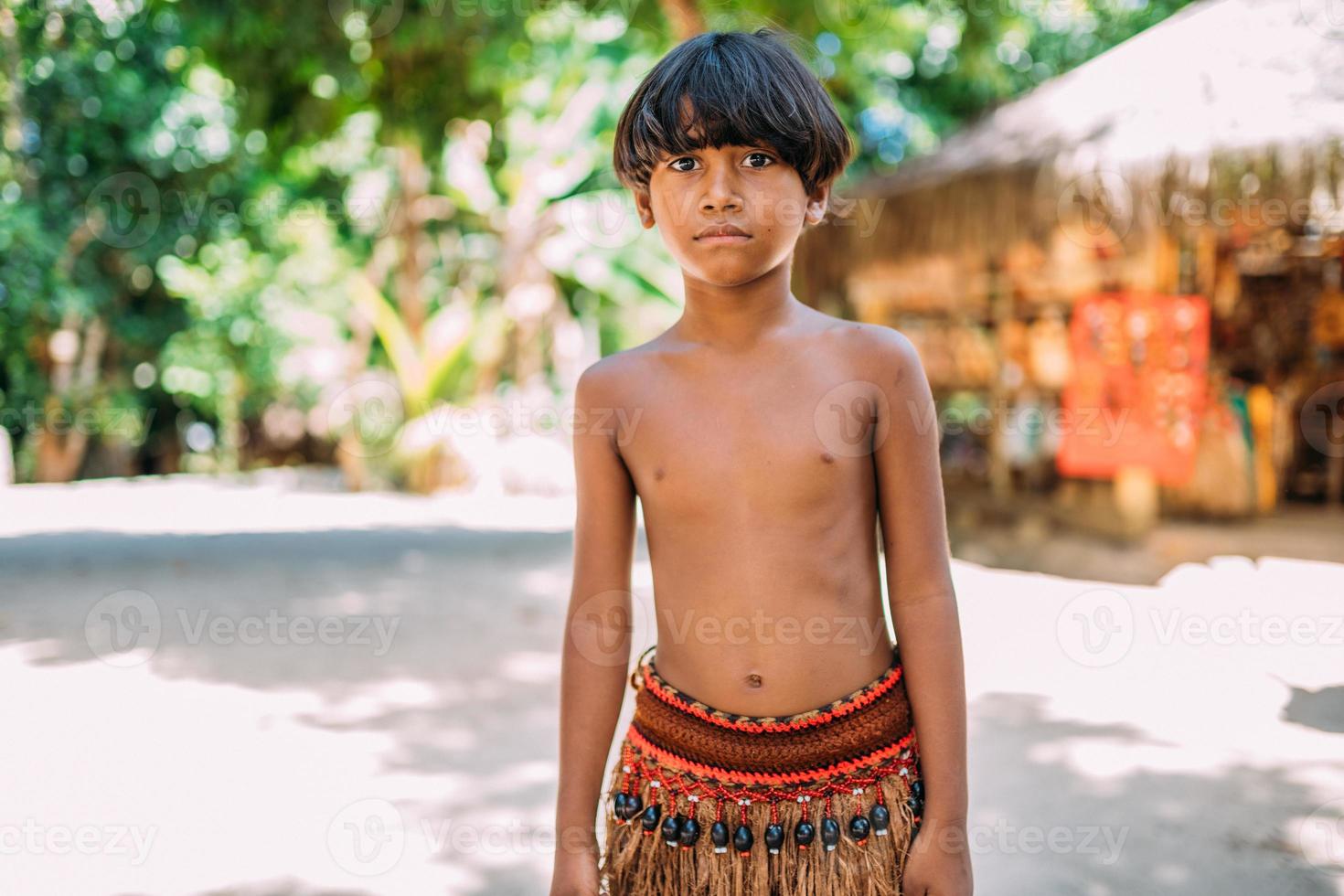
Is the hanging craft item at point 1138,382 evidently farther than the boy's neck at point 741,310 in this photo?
Yes

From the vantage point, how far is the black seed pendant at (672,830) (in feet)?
4.33

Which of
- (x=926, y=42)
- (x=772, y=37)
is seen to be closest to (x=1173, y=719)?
(x=772, y=37)

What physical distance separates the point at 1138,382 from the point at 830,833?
247 inches

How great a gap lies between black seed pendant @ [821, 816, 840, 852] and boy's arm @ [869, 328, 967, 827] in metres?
0.11

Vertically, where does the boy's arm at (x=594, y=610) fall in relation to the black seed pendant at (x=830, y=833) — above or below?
above

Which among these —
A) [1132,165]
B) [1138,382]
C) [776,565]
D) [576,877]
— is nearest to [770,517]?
[776,565]

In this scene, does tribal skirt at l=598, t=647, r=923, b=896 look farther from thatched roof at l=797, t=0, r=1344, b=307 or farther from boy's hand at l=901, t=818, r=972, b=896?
thatched roof at l=797, t=0, r=1344, b=307

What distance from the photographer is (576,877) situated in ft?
4.32

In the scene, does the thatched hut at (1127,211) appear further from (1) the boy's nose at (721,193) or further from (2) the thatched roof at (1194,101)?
(1) the boy's nose at (721,193)

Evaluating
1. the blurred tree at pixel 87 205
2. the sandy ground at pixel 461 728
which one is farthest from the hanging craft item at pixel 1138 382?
the blurred tree at pixel 87 205

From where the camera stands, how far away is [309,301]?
13633mm

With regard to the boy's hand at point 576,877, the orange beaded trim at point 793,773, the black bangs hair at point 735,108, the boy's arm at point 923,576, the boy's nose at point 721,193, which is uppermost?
the black bangs hair at point 735,108

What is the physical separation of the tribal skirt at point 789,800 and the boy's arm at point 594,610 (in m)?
0.09

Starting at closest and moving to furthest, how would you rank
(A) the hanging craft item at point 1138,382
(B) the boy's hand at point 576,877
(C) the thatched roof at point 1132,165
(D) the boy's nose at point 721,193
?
(D) the boy's nose at point 721,193, (B) the boy's hand at point 576,877, (C) the thatched roof at point 1132,165, (A) the hanging craft item at point 1138,382
